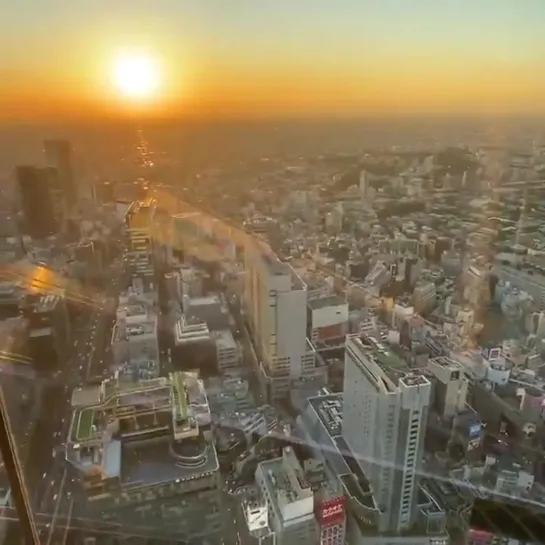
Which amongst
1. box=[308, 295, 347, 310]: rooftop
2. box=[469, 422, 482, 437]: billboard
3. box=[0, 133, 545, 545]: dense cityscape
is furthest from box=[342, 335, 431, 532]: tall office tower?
box=[469, 422, 482, 437]: billboard

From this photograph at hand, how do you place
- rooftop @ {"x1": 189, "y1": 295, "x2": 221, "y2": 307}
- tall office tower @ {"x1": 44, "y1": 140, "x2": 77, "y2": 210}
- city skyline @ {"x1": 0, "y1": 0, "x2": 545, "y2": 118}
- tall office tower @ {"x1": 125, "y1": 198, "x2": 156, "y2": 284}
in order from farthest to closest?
1. rooftop @ {"x1": 189, "y1": 295, "x2": 221, "y2": 307}
2. tall office tower @ {"x1": 125, "y1": 198, "x2": 156, "y2": 284}
3. tall office tower @ {"x1": 44, "y1": 140, "x2": 77, "y2": 210}
4. city skyline @ {"x1": 0, "y1": 0, "x2": 545, "y2": 118}

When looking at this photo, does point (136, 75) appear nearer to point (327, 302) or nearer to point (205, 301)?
point (205, 301)

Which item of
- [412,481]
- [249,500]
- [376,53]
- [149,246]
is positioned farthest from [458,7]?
[249,500]

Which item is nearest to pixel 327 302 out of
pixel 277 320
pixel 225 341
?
pixel 277 320

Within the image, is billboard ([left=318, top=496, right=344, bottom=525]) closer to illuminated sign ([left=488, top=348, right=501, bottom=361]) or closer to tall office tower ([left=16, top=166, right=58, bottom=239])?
illuminated sign ([left=488, top=348, right=501, bottom=361])

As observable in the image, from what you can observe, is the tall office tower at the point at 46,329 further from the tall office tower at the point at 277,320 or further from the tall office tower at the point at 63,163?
the tall office tower at the point at 277,320

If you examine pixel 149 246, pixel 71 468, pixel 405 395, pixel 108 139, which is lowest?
pixel 71 468

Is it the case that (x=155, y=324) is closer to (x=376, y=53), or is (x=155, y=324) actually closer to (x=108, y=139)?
(x=108, y=139)
